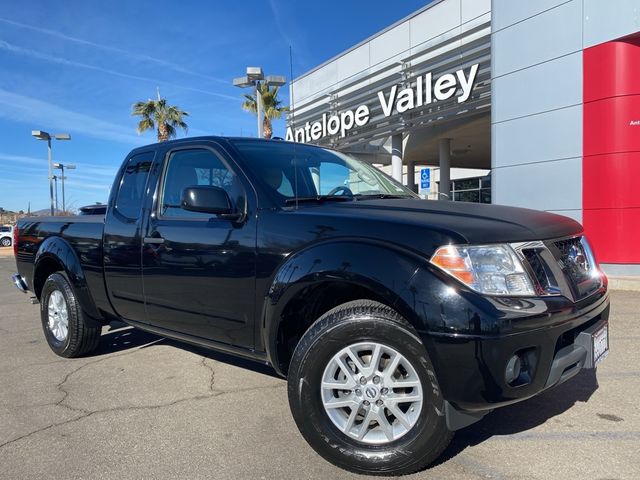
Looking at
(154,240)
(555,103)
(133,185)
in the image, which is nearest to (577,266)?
(154,240)

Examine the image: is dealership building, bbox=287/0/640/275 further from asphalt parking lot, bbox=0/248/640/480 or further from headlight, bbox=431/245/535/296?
headlight, bbox=431/245/535/296

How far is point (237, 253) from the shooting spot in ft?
10.8

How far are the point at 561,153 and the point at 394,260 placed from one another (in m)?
8.66

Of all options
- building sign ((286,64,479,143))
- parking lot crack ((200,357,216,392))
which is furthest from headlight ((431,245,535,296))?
building sign ((286,64,479,143))

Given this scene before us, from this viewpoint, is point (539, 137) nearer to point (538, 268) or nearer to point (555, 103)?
point (555, 103)

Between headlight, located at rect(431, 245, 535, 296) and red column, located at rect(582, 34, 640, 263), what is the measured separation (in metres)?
7.98

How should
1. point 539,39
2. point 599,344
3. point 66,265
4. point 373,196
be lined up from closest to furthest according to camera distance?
point 599,344, point 373,196, point 66,265, point 539,39

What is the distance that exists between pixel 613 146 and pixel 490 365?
27.4 feet

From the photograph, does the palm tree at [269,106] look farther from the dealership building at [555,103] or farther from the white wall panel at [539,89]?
the white wall panel at [539,89]

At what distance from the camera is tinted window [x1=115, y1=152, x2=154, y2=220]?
4234mm

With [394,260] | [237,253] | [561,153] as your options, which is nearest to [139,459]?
[237,253]

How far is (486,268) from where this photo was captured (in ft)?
8.11

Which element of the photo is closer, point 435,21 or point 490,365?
point 490,365

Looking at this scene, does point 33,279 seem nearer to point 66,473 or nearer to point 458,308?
point 66,473
